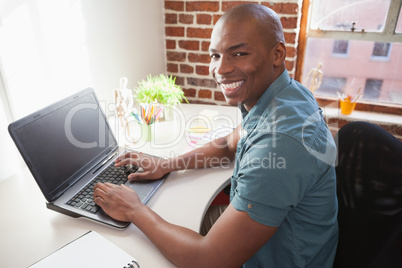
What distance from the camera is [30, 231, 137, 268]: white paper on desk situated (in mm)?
699

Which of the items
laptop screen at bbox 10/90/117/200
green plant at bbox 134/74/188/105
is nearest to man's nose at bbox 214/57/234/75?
laptop screen at bbox 10/90/117/200

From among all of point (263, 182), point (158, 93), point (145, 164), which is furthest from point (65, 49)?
point (263, 182)

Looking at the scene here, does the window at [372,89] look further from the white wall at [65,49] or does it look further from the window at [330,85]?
the white wall at [65,49]

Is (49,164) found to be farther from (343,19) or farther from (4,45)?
(343,19)

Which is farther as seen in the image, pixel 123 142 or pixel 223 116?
pixel 223 116

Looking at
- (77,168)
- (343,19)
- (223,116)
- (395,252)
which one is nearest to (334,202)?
(395,252)

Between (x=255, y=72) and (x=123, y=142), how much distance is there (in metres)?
0.73

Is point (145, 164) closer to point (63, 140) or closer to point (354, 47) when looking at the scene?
point (63, 140)

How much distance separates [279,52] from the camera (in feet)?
2.76

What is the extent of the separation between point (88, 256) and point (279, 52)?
72cm

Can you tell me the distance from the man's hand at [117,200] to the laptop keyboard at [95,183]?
0.09 feet

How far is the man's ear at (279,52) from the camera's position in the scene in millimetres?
832

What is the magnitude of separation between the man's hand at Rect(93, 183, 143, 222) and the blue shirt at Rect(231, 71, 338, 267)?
302mm

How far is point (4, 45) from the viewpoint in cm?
103
